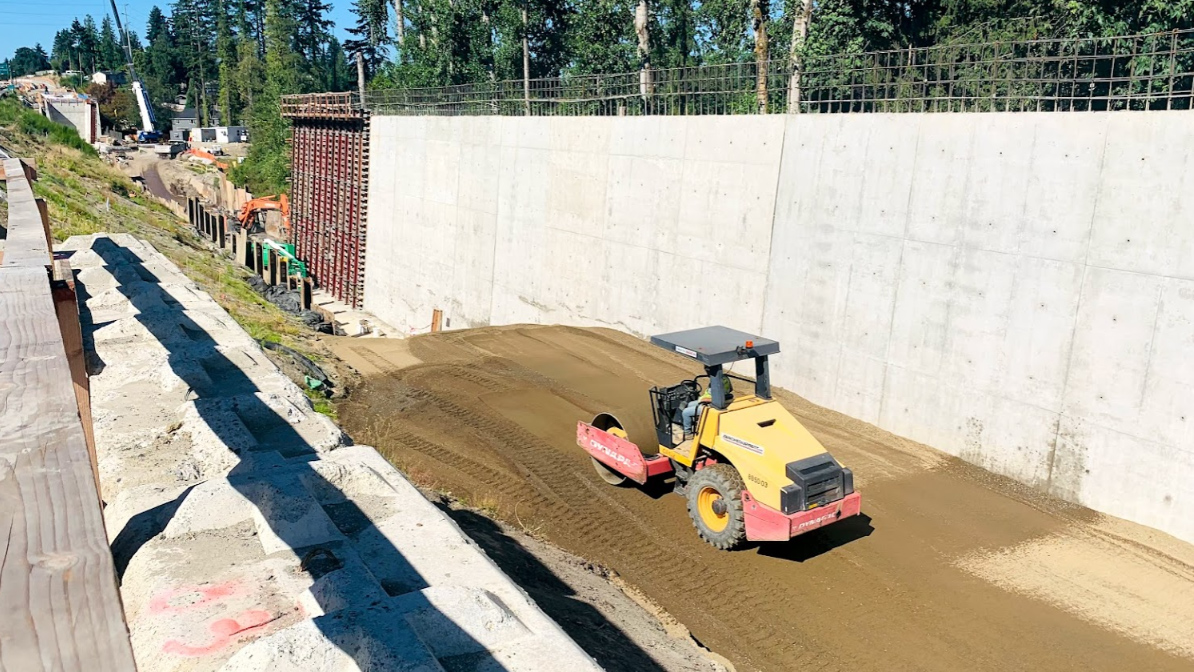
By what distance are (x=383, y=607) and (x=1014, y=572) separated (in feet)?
25.9

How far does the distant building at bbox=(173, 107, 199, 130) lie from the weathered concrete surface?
110m

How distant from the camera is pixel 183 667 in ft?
10.9

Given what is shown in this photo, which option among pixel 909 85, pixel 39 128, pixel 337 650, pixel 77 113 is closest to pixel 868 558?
pixel 337 650

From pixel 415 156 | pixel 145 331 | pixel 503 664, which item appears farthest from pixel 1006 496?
pixel 415 156

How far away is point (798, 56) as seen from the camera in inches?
675

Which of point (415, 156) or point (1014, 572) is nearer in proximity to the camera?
point (1014, 572)

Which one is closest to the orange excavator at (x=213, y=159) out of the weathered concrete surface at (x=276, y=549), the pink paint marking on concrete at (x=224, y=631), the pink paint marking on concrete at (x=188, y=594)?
the weathered concrete surface at (x=276, y=549)

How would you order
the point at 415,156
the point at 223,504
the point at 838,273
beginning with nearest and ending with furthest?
the point at 223,504 < the point at 838,273 < the point at 415,156

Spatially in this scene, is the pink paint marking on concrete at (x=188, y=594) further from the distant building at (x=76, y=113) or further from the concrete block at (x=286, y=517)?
the distant building at (x=76, y=113)

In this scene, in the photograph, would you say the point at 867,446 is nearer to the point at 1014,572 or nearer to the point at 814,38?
the point at 1014,572

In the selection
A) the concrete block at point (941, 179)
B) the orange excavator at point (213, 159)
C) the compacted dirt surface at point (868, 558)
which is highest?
the concrete block at point (941, 179)

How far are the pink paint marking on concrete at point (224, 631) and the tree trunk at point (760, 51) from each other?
46.3ft

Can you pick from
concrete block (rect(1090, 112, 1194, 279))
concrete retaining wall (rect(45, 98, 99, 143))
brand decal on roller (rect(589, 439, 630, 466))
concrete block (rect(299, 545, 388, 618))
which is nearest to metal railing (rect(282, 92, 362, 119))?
brand decal on roller (rect(589, 439, 630, 466))

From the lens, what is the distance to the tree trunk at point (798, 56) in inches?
586
